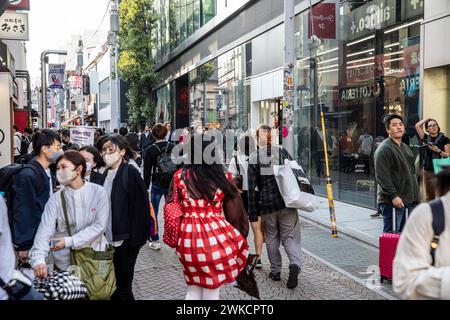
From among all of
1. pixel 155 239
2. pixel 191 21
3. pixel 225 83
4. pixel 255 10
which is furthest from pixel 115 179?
pixel 191 21

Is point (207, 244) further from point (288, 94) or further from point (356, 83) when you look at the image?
point (356, 83)

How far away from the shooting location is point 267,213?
6383mm

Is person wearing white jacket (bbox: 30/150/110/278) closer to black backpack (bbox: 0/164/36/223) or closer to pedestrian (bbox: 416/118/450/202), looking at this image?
Answer: black backpack (bbox: 0/164/36/223)

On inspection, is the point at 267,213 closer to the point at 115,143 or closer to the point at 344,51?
the point at 115,143

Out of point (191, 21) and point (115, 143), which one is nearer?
point (115, 143)

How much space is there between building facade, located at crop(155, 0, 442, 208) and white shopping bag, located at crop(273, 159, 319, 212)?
5.37 metres

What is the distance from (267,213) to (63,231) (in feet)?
9.07

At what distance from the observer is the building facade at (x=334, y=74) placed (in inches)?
441

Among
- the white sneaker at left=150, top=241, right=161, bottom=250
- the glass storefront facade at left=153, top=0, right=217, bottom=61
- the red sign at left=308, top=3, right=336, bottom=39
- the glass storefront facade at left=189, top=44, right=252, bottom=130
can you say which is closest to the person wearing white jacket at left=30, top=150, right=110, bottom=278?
the white sneaker at left=150, top=241, right=161, bottom=250

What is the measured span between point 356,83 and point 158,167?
669 centimetres

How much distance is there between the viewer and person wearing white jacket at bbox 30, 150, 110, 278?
419 cm

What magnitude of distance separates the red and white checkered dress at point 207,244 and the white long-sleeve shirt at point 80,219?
70cm

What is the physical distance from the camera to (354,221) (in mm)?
10742

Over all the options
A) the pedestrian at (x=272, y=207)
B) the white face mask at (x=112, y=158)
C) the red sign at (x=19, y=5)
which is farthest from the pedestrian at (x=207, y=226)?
the red sign at (x=19, y=5)
